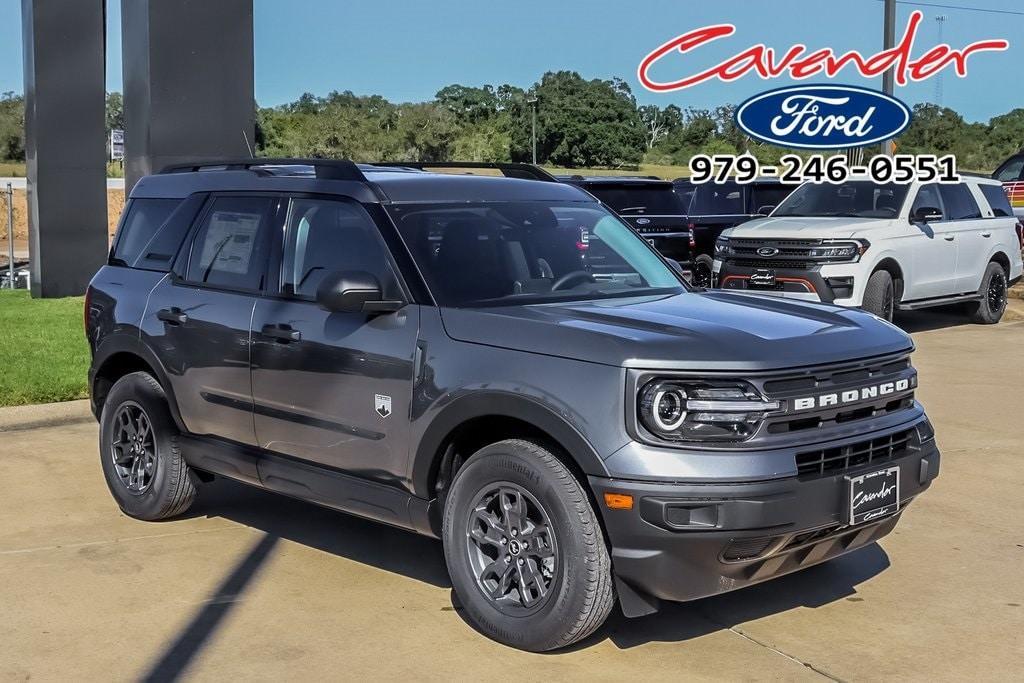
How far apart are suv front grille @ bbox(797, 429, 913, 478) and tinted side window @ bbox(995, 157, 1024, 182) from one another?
22504mm

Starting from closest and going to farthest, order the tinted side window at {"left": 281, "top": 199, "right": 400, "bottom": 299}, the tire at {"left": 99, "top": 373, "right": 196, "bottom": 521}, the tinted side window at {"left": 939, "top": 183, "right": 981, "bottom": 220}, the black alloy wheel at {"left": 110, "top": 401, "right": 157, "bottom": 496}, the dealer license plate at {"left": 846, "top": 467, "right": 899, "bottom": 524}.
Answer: the dealer license plate at {"left": 846, "top": 467, "right": 899, "bottom": 524} < the tinted side window at {"left": 281, "top": 199, "right": 400, "bottom": 299} < the tire at {"left": 99, "top": 373, "right": 196, "bottom": 521} < the black alloy wheel at {"left": 110, "top": 401, "right": 157, "bottom": 496} < the tinted side window at {"left": 939, "top": 183, "right": 981, "bottom": 220}

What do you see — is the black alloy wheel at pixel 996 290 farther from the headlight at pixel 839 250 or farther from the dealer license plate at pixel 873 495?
the dealer license plate at pixel 873 495

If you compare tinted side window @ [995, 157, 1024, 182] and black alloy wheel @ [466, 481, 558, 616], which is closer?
black alloy wheel @ [466, 481, 558, 616]

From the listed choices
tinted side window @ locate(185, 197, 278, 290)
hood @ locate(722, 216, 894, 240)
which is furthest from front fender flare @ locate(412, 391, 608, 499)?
hood @ locate(722, 216, 894, 240)

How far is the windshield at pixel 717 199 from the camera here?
60.4ft

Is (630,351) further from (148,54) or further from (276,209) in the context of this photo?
(148,54)

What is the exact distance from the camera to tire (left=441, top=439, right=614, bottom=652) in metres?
4.53

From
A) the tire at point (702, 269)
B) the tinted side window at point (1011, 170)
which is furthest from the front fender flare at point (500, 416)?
the tinted side window at point (1011, 170)

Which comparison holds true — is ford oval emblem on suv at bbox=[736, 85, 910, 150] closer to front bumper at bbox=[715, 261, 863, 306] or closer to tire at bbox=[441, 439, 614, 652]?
front bumper at bbox=[715, 261, 863, 306]

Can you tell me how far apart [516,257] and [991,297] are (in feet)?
40.2

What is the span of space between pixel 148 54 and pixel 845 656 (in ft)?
32.0

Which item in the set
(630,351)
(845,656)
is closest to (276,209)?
(630,351)

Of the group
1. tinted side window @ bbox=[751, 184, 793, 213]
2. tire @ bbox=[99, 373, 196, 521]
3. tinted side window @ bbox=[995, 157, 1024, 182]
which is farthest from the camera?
tinted side window @ bbox=[995, 157, 1024, 182]

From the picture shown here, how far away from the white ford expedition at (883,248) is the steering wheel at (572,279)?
836 centimetres
